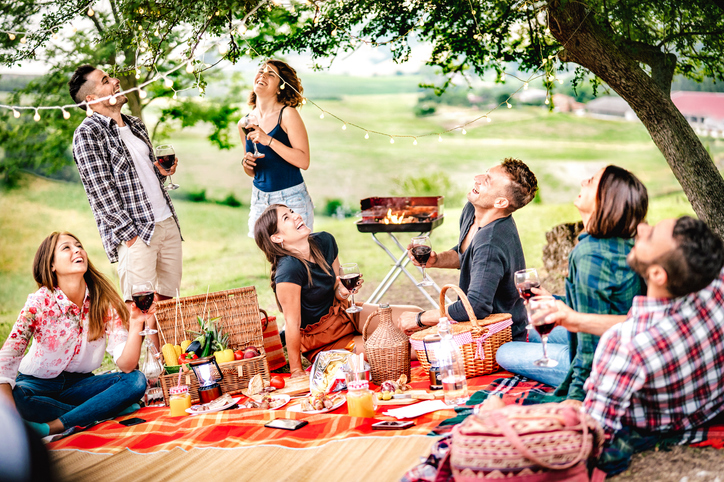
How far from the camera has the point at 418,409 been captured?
290cm

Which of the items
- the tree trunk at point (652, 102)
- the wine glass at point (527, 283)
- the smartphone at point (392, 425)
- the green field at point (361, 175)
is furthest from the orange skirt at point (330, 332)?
the green field at point (361, 175)

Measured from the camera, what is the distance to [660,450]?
2.21 m

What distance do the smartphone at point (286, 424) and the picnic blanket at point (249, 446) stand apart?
3cm

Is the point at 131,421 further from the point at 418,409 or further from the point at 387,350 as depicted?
the point at 418,409

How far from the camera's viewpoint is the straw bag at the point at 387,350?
132 inches

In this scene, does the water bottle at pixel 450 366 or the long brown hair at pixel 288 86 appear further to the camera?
the long brown hair at pixel 288 86

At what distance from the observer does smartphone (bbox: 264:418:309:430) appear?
2.88m

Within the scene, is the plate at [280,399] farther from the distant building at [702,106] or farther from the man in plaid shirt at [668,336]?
the distant building at [702,106]

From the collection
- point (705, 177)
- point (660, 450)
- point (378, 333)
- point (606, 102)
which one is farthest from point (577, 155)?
point (660, 450)

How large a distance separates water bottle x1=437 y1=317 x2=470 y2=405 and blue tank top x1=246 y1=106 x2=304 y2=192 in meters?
1.59

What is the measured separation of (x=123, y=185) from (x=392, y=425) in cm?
223

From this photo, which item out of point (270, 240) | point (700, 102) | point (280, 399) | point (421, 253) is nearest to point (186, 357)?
point (280, 399)

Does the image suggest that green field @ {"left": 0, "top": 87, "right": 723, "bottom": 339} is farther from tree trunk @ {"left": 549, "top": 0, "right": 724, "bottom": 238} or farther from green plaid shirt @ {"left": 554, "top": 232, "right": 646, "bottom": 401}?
green plaid shirt @ {"left": 554, "top": 232, "right": 646, "bottom": 401}

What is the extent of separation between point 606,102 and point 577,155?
0.98m
